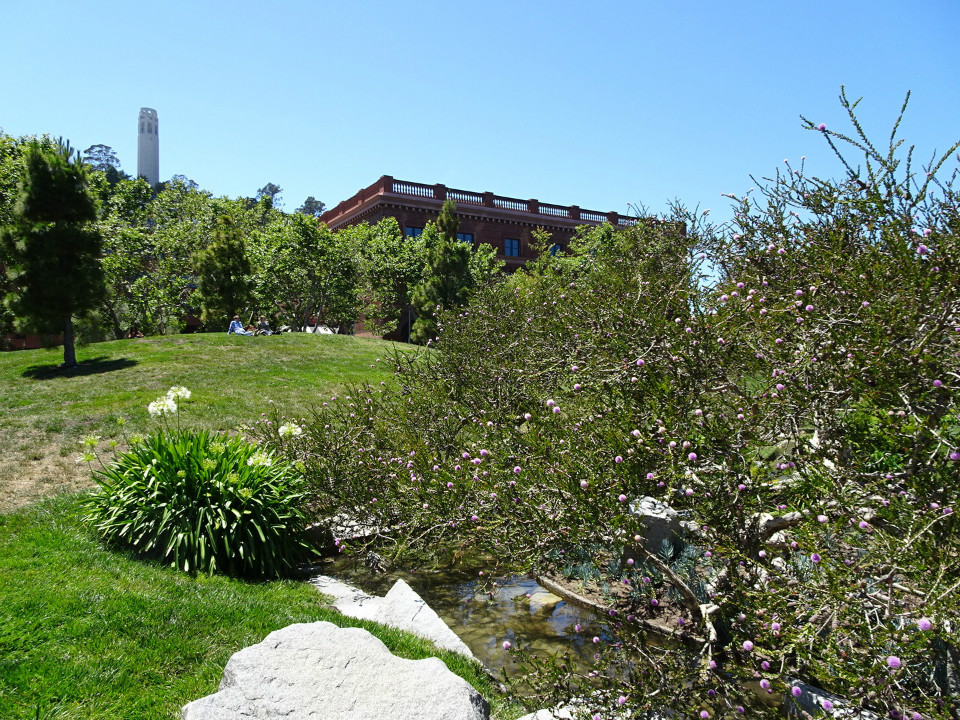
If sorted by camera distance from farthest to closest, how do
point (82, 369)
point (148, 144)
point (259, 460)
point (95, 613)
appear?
point (148, 144), point (82, 369), point (259, 460), point (95, 613)

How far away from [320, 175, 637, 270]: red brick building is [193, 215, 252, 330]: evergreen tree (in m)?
16.5

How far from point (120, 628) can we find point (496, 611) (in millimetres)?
3865

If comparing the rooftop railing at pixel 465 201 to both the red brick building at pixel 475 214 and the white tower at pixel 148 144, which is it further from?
the white tower at pixel 148 144

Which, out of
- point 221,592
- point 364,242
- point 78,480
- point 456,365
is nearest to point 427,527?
point 221,592

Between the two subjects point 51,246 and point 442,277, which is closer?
point 51,246

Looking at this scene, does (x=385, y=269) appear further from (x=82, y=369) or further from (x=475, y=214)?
(x=82, y=369)

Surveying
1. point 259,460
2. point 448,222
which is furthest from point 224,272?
point 259,460

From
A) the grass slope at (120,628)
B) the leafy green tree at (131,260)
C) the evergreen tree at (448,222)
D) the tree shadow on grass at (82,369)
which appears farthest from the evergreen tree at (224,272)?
the grass slope at (120,628)

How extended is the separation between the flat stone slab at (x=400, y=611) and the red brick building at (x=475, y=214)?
38116 mm

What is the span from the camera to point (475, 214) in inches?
1834

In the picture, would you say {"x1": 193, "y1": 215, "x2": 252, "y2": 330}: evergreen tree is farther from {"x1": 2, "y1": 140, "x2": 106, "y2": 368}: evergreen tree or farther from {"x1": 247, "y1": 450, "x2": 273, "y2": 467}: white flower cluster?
{"x1": 247, "y1": 450, "x2": 273, "y2": 467}: white flower cluster

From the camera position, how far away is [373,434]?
8195 mm

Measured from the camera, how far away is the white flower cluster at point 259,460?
710cm

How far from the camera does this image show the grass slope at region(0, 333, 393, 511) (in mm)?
10789
